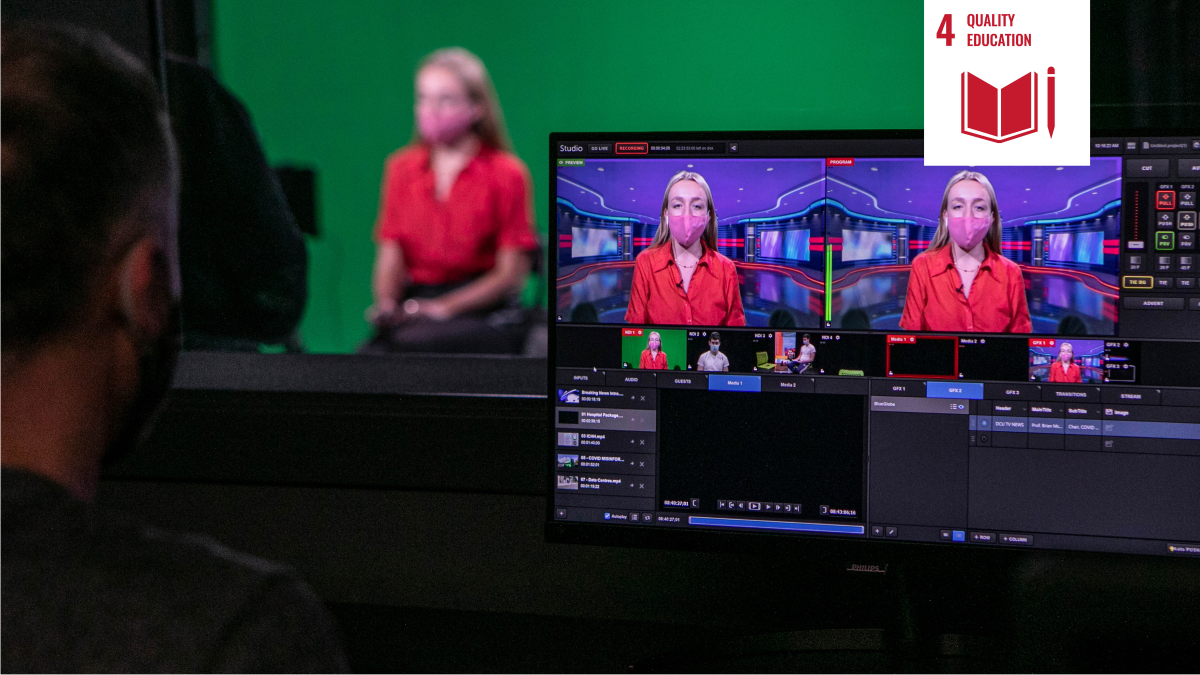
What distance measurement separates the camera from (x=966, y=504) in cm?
85

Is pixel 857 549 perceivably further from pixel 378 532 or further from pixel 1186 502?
pixel 378 532

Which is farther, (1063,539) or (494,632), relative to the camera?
(494,632)

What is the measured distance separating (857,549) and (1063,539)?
178mm

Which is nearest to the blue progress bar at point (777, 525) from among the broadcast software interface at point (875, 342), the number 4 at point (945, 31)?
the broadcast software interface at point (875, 342)

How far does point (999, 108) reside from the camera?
0.90m

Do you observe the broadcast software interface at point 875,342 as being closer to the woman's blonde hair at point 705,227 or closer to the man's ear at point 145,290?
the woman's blonde hair at point 705,227

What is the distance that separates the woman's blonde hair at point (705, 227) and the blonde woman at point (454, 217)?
183 cm

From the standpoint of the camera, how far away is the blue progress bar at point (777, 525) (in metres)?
0.88

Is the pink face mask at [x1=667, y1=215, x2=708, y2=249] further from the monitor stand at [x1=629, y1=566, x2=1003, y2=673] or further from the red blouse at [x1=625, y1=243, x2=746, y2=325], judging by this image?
the monitor stand at [x1=629, y1=566, x2=1003, y2=673]

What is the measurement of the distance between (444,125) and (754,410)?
2191 millimetres

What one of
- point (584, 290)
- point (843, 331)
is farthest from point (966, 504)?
point (584, 290)

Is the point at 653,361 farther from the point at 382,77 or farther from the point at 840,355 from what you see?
the point at 382,77

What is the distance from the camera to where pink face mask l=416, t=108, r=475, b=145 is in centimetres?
283

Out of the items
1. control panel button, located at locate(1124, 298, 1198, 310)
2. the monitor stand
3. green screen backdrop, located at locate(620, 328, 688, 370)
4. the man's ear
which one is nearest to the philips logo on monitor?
control panel button, located at locate(1124, 298, 1198, 310)
